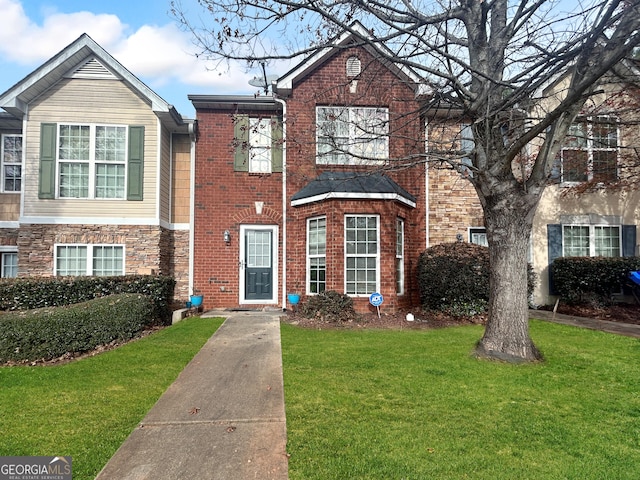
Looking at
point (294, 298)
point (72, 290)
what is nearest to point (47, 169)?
point (72, 290)

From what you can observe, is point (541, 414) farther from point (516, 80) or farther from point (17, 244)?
point (17, 244)

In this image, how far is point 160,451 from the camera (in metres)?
3.20

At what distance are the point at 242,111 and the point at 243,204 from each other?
2.80m

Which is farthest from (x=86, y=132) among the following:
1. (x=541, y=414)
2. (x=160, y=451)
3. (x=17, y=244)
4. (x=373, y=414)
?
(x=541, y=414)

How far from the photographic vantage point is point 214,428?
3629 millimetres

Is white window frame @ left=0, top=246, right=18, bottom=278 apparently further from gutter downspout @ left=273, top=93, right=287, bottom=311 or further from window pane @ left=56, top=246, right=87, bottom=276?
gutter downspout @ left=273, top=93, right=287, bottom=311

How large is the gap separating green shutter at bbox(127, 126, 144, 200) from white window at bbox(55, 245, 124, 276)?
1548 mm

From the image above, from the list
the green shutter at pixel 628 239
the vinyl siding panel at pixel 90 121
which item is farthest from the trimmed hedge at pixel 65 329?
the green shutter at pixel 628 239

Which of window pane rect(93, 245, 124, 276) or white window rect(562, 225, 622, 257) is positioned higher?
white window rect(562, 225, 622, 257)

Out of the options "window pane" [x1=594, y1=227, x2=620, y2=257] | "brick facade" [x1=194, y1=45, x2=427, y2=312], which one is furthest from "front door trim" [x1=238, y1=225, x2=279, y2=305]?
"window pane" [x1=594, y1=227, x2=620, y2=257]

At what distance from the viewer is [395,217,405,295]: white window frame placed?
10375mm

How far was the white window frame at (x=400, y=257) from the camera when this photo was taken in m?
10.4

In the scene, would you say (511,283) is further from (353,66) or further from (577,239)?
(353,66)

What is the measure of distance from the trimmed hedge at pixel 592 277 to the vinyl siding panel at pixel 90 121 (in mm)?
11771
